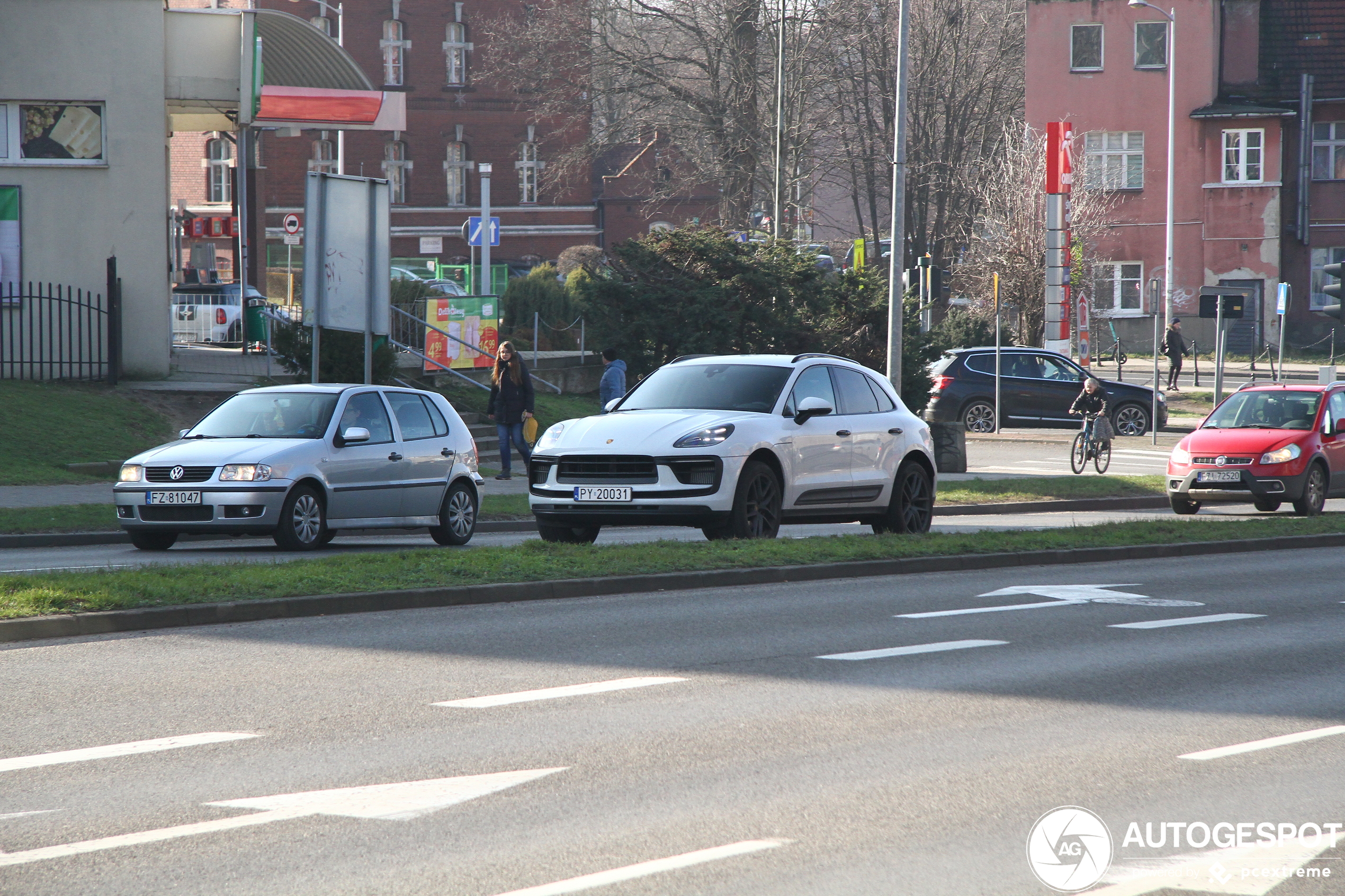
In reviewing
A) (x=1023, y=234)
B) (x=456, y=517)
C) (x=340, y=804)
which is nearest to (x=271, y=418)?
A: (x=456, y=517)

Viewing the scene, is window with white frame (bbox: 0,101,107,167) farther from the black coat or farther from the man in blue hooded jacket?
the man in blue hooded jacket

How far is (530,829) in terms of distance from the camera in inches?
205

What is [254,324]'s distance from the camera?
32.7m

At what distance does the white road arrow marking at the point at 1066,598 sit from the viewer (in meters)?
10.8

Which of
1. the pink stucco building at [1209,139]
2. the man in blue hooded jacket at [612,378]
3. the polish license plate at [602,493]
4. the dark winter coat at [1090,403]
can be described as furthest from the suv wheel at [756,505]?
the pink stucco building at [1209,139]

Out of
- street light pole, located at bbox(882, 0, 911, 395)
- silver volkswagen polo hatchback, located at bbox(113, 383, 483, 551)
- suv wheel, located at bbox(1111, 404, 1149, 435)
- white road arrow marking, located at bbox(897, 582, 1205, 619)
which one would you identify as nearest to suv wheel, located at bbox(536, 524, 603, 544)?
silver volkswagen polo hatchback, located at bbox(113, 383, 483, 551)

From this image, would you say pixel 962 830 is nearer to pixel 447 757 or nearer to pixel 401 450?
pixel 447 757

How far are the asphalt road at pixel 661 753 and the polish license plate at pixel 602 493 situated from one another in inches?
103

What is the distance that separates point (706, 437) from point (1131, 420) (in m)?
22.5

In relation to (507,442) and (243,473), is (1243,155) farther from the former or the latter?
(243,473)

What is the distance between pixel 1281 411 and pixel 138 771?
18.1 m

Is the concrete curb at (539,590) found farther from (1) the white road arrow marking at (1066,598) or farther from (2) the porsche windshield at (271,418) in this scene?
(2) the porsche windshield at (271,418)

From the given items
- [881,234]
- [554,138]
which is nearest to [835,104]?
[881,234]

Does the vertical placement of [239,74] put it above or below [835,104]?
below
